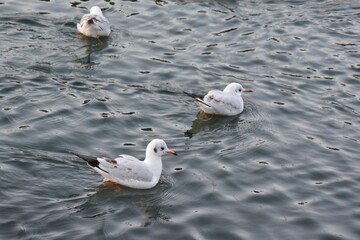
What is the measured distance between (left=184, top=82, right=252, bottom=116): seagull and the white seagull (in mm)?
4303

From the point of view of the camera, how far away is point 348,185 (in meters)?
12.7

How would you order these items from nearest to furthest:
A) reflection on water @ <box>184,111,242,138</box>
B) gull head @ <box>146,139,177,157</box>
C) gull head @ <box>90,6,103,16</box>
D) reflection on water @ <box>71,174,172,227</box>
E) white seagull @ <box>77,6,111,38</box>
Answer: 1. reflection on water @ <box>71,174,172,227</box>
2. gull head @ <box>146,139,177,157</box>
3. reflection on water @ <box>184,111,242,138</box>
4. white seagull @ <box>77,6,111,38</box>
5. gull head @ <box>90,6,103,16</box>

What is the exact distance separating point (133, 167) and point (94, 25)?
22.4 feet

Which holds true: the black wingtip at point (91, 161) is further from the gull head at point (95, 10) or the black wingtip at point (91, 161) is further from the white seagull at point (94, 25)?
the gull head at point (95, 10)

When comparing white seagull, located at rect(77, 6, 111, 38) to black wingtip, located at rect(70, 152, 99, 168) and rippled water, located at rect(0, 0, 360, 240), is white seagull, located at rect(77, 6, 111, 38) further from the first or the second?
black wingtip, located at rect(70, 152, 99, 168)

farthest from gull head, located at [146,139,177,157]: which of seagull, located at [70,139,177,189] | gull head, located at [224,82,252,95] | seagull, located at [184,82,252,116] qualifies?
gull head, located at [224,82,252,95]

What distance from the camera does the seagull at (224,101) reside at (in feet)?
49.0

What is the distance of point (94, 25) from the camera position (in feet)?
58.7

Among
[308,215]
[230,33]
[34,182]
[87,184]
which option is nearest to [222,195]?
[308,215]

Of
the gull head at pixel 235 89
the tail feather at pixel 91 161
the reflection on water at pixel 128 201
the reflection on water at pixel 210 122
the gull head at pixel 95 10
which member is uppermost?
the gull head at pixel 95 10

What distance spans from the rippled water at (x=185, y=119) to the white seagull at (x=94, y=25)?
279mm

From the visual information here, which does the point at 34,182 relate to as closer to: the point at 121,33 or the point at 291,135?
the point at 291,135

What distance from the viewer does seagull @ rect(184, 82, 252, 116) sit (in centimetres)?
1493

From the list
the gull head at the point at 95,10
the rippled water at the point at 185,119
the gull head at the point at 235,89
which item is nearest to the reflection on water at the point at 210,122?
the rippled water at the point at 185,119
